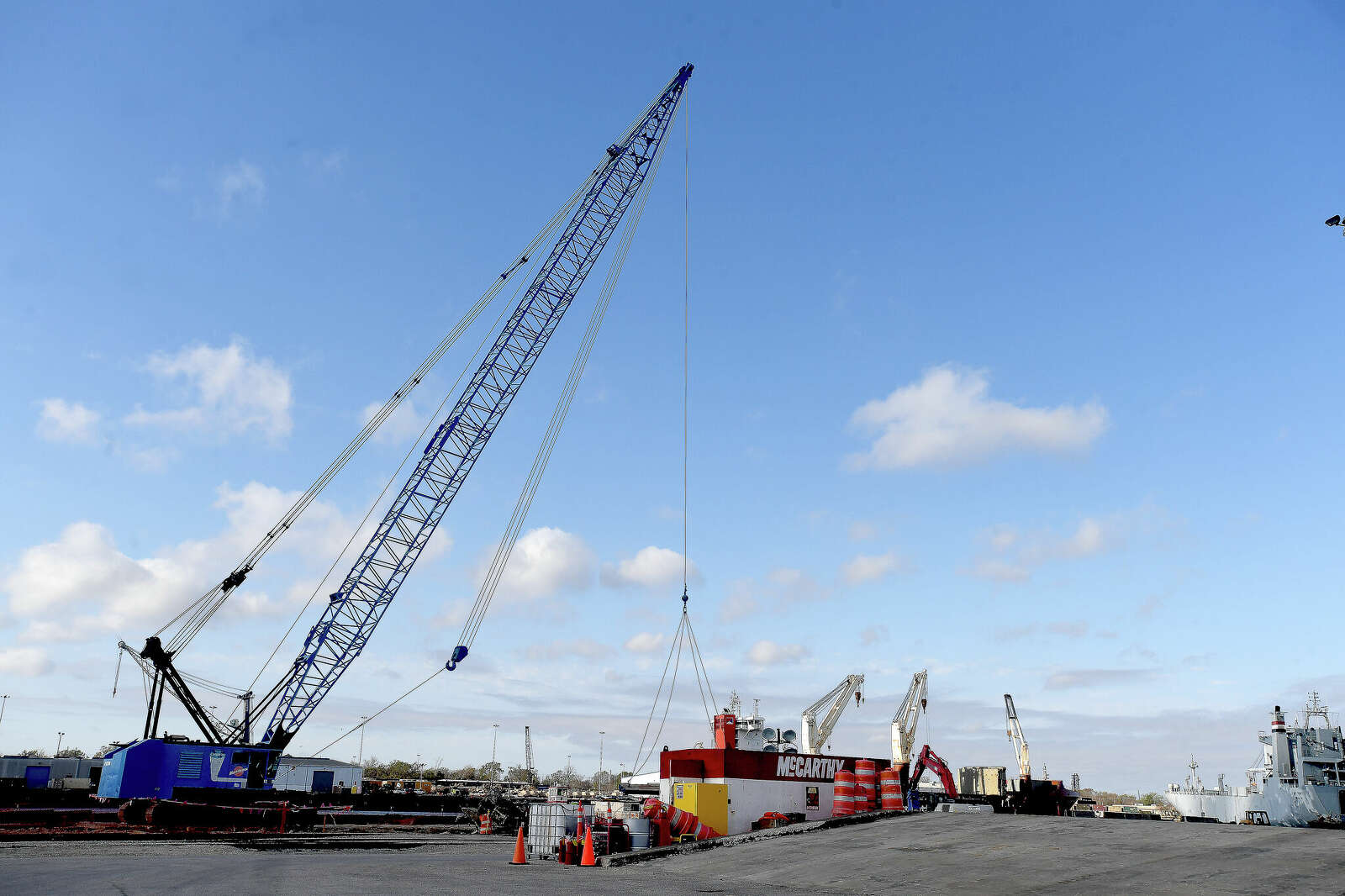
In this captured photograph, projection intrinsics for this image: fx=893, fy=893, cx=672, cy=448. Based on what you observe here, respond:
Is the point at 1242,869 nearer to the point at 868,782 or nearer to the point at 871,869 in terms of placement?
the point at 871,869

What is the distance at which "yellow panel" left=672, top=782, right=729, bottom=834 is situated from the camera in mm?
33594

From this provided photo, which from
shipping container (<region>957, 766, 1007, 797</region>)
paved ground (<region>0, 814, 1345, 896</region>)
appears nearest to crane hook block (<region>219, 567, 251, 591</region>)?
paved ground (<region>0, 814, 1345, 896</region>)

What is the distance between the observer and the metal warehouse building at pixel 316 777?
332ft

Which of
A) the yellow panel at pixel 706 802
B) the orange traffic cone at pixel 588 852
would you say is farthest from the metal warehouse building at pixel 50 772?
the orange traffic cone at pixel 588 852

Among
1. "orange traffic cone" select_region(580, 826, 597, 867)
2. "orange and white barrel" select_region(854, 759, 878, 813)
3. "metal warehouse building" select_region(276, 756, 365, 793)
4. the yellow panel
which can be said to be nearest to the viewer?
"orange traffic cone" select_region(580, 826, 597, 867)

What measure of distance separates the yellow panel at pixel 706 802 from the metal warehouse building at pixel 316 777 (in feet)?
247

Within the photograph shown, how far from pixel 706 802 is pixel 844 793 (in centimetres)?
575

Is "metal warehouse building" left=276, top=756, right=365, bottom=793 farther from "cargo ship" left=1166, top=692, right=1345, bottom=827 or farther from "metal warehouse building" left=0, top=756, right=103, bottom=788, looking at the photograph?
"cargo ship" left=1166, top=692, right=1345, bottom=827

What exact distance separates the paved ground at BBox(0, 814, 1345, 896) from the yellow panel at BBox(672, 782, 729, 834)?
16.5 ft

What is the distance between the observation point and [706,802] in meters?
33.8

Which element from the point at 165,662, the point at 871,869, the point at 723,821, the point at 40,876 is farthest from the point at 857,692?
the point at 40,876

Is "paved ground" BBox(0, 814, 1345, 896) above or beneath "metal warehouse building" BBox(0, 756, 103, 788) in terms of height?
above

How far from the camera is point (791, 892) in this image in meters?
19.9

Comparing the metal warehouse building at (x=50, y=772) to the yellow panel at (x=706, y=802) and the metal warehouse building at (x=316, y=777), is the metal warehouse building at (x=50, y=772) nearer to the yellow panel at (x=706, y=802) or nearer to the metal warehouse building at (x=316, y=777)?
the metal warehouse building at (x=316, y=777)
